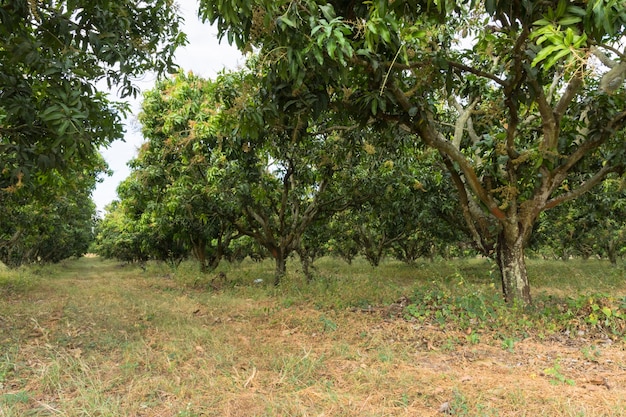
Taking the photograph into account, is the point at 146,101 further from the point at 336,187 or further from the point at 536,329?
the point at 536,329

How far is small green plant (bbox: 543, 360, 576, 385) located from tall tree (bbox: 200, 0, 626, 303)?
2.27 m

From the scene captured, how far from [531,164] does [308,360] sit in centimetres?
481

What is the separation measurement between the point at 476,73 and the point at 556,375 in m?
3.87

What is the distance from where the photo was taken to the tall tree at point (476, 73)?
11.1 ft

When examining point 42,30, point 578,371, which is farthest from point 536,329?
point 42,30

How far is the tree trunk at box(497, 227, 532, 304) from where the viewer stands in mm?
6602

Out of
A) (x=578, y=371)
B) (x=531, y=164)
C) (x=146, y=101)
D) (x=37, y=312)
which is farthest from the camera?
(x=146, y=101)

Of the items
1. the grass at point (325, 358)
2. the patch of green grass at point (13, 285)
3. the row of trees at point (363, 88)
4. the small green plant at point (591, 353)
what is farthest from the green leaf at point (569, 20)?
the patch of green grass at point (13, 285)

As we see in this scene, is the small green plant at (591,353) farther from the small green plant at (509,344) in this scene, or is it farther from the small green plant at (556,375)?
the small green plant at (509,344)

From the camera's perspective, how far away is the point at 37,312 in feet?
25.7

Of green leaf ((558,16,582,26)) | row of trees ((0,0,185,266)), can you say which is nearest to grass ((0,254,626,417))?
row of trees ((0,0,185,266))

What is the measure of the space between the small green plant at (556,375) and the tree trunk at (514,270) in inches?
85.3

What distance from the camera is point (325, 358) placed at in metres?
4.80

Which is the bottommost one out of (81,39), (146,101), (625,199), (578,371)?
(578,371)
